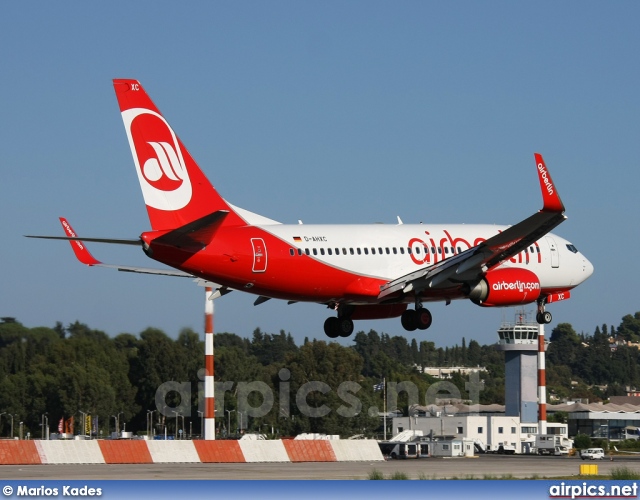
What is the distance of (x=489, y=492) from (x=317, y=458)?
81.0ft

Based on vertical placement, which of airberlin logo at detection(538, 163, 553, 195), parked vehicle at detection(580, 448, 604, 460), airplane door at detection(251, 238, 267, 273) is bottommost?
parked vehicle at detection(580, 448, 604, 460)

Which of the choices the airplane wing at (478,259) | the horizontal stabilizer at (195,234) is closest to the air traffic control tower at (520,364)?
the airplane wing at (478,259)

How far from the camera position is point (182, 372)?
118125 mm

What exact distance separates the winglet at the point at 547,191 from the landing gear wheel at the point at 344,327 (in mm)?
12923

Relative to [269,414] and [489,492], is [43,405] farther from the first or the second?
[489,492]

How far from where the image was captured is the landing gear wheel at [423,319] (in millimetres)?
56594

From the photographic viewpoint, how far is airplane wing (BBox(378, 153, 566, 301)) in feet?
169

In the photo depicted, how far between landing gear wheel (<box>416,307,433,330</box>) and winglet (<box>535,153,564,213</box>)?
31.7 feet

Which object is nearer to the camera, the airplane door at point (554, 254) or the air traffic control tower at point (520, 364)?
the airplane door at point (554, 254)

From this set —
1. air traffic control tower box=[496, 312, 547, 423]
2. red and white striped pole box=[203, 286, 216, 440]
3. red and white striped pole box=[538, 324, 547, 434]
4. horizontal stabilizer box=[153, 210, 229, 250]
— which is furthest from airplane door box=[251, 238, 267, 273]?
air traffic control tower box=[496, 312, 547, 423]

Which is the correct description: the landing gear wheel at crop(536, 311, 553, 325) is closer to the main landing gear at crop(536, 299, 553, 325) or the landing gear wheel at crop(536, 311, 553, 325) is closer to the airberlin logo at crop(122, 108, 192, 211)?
the main landing gear at crop(536, 299, 553, 325)

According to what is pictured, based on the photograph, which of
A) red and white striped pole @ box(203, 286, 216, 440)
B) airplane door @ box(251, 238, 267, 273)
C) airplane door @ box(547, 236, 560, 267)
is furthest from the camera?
red and white striped pole @ box(203, 286, 216, 440)

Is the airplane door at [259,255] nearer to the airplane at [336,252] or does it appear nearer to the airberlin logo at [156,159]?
the airplane at [336,252]

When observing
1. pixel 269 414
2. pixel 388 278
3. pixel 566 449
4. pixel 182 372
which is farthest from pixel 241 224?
pixel 269 414
